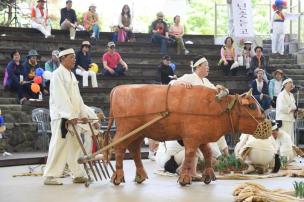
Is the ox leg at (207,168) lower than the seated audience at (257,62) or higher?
lower

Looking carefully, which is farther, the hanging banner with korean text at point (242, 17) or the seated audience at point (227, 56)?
the hanging banner with korean text at point (242, 17)

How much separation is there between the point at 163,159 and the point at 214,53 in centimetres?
1036

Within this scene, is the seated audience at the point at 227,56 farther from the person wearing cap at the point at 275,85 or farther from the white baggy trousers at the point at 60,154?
the white baggy trousers at the point at 60,154

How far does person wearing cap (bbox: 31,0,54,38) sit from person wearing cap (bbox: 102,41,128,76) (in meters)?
2.18

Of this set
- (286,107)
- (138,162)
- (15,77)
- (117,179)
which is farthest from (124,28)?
(117,179)

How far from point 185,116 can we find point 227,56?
993cm

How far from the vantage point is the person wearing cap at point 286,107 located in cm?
1313

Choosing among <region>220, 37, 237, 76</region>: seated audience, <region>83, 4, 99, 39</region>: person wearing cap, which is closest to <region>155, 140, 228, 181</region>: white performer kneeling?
<region>220, 37, 237, 76</region>: seated audience

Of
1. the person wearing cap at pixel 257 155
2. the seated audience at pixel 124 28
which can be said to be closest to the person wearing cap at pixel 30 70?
the seated audience at pixel 124 28

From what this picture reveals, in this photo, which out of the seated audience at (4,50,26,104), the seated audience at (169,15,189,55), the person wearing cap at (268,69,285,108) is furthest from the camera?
the seated audience at (169,15,189,55)

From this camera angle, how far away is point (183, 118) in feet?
26.4

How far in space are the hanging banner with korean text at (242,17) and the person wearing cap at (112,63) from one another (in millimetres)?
4142

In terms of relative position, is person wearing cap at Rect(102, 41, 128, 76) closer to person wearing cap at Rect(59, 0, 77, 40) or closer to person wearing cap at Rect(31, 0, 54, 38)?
person wearing cap at Rect(59, 0, 77, 40)

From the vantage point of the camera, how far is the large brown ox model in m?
8.01
